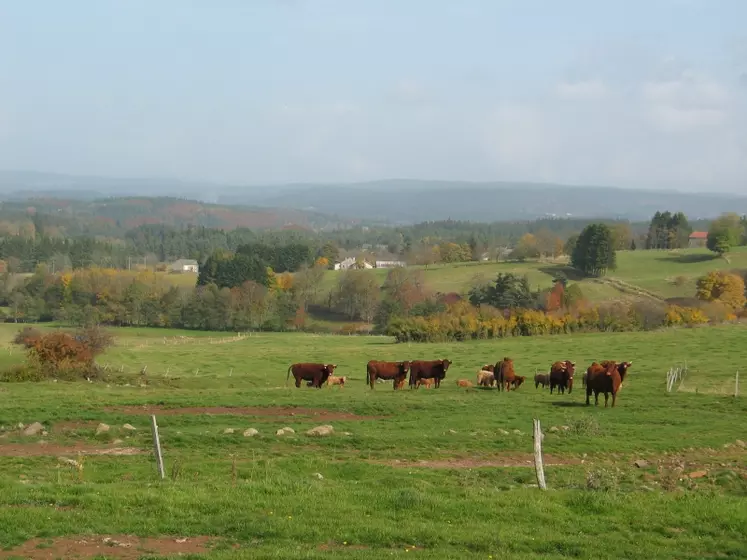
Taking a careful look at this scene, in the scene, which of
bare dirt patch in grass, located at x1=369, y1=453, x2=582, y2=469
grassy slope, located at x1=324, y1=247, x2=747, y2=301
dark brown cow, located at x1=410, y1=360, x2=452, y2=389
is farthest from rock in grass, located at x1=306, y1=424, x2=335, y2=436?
grassy slope, located at x1=324, y1=247, x2=747, y2=301

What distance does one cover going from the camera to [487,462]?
19.8 metres

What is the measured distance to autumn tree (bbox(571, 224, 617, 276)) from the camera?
11406 centimetres

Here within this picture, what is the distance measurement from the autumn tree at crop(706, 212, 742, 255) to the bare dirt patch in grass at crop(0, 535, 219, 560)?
12476 centimetres

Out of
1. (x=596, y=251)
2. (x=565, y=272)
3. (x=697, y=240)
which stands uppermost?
(x=697, y=240)

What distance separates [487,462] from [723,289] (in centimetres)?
8153

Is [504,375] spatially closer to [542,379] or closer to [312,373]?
[542,379]

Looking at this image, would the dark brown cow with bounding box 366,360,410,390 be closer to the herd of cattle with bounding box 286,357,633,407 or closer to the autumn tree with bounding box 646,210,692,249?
the herd of cattle with bounding box 286,357,633,407

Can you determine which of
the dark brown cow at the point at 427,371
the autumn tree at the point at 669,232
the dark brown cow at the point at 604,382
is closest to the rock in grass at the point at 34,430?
the dark brown cow at the point at 604,382

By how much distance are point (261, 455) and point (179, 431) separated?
374cm

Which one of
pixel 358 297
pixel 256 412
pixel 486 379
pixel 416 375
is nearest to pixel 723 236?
pixel 358 297

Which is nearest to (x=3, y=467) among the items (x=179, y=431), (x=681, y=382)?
(x=179, y=431)

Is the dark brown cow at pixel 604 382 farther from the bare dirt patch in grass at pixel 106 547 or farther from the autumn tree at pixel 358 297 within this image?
the autumn tree at pixel 358 297

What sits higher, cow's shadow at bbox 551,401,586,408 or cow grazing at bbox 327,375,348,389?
cow's shadow at bbox 551,401,586,408

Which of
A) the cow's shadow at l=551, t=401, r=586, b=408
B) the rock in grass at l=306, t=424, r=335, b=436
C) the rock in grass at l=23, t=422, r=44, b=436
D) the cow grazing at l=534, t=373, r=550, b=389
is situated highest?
→ the rock in grass at l=306, t=424, r=335, b=436
